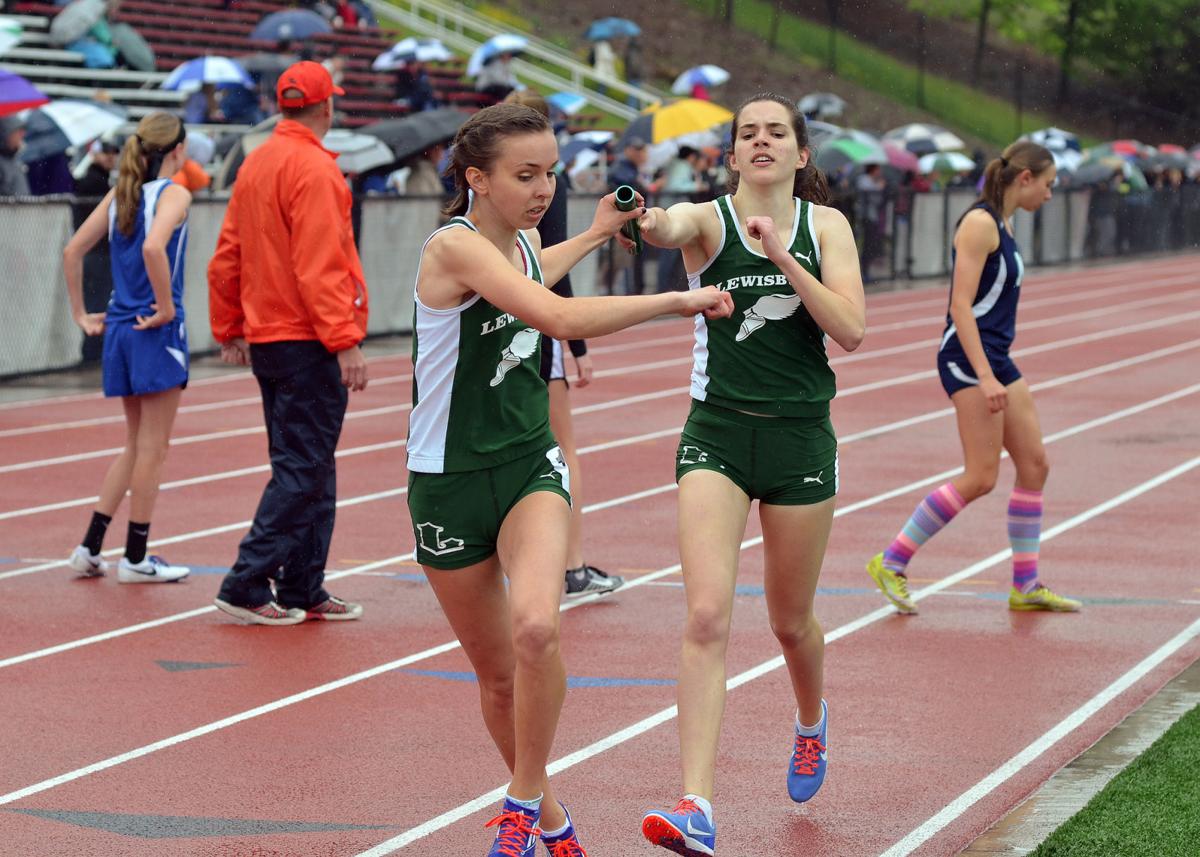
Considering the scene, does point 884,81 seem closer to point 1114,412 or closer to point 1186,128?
point 1186,128

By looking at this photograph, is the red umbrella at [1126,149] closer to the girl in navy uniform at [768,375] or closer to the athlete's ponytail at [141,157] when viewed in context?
the athlete's ponytail at [141,157]

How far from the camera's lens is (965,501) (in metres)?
8.44

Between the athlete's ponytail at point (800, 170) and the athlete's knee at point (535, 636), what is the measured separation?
1590 millimetres

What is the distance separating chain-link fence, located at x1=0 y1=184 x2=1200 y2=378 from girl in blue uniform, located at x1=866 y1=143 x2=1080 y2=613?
1099 centimetres

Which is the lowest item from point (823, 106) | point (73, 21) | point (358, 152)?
point (358, 152)

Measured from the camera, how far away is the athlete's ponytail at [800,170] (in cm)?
548

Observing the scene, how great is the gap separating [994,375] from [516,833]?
4042mm

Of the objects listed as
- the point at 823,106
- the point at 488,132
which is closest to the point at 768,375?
the point at 488,132

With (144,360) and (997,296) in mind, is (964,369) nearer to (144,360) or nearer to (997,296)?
(997,296)

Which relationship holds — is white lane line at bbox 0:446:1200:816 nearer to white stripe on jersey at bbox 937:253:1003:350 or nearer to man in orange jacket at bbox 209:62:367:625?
man in orange jacket at bbox 209:62:367:625

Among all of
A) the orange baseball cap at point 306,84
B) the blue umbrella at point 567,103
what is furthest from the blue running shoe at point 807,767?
the blue umbrella at point 567,103

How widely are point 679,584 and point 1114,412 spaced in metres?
7.83

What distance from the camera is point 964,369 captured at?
26.8 ft

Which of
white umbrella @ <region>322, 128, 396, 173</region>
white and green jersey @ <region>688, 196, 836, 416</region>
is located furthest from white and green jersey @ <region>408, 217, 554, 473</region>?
white umbrella @ <region>322, 128, 396, 173</region>
